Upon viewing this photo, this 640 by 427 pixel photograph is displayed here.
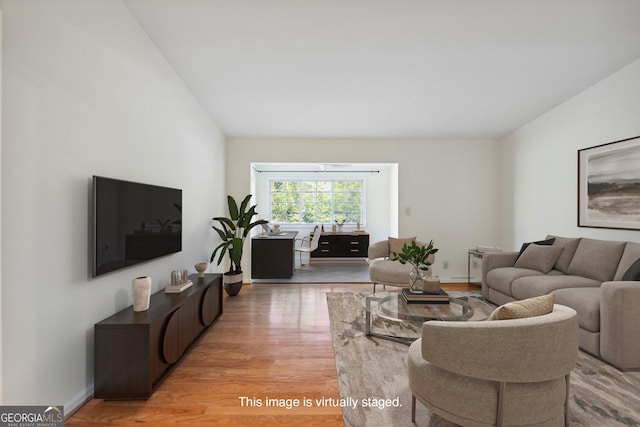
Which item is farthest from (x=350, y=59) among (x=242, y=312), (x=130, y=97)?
(x=242, y=312)

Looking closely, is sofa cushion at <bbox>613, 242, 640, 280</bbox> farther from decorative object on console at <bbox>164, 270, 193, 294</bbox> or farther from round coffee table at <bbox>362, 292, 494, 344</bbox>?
decorative object on console at <bbox>164, 270, 193, 294</bbox>

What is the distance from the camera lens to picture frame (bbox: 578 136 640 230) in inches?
121

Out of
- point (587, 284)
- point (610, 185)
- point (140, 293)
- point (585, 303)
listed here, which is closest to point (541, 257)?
point (587, 284)

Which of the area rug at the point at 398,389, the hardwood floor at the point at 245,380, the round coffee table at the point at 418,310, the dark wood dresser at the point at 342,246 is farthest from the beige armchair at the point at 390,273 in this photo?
the dark wood dresser at the point at 342,246

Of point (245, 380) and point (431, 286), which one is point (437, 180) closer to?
point (431, 286)

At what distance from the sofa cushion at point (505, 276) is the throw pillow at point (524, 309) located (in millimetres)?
2138

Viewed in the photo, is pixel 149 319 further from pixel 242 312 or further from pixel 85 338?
pixel 242 312

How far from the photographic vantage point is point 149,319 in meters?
2.01

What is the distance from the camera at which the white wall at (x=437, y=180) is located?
17.5 ft

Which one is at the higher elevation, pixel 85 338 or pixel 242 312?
pixel 85 338

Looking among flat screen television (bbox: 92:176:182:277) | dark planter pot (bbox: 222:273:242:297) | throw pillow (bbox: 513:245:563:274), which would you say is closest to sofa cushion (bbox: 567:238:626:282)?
throw pillow (bbox: 513:245:563:274)

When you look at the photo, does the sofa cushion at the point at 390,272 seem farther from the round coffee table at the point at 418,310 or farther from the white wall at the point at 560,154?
the white wall at the point at 560,154

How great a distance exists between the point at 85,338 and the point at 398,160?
4.82m

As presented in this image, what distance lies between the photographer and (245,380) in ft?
7.30
